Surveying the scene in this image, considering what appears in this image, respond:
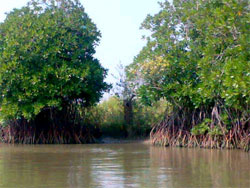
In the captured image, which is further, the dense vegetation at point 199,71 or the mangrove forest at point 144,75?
the mangrove forest at point 144,75

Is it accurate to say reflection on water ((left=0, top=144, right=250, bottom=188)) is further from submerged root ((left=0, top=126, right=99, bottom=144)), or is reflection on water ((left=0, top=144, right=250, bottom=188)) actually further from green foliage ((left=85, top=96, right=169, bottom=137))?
green foliage ((left=85, top=96, right=169, bottom=137))

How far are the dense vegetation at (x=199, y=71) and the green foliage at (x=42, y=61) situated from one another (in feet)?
6.48

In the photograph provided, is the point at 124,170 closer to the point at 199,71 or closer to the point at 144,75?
the point at 199,71

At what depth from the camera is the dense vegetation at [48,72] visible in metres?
16.4

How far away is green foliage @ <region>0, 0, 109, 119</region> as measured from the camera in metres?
16.3

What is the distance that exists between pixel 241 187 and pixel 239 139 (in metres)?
7.56

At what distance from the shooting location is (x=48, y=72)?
16484 millimetres

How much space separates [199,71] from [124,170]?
5750 mm

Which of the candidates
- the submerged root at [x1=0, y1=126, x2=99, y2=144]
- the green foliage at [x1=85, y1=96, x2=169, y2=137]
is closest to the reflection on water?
the submerged root at [x1=0, y1=126, x2=99, y2=144]

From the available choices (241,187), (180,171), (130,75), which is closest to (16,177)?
(180,171)

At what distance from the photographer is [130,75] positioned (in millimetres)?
17094

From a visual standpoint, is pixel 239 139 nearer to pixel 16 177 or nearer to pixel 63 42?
pixel 63 42

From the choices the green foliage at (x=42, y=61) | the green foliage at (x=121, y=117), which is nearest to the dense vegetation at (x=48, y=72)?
the green foliage at (x=42, y=61)

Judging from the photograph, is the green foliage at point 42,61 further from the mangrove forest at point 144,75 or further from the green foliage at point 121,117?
the green foliage at point 121,117
